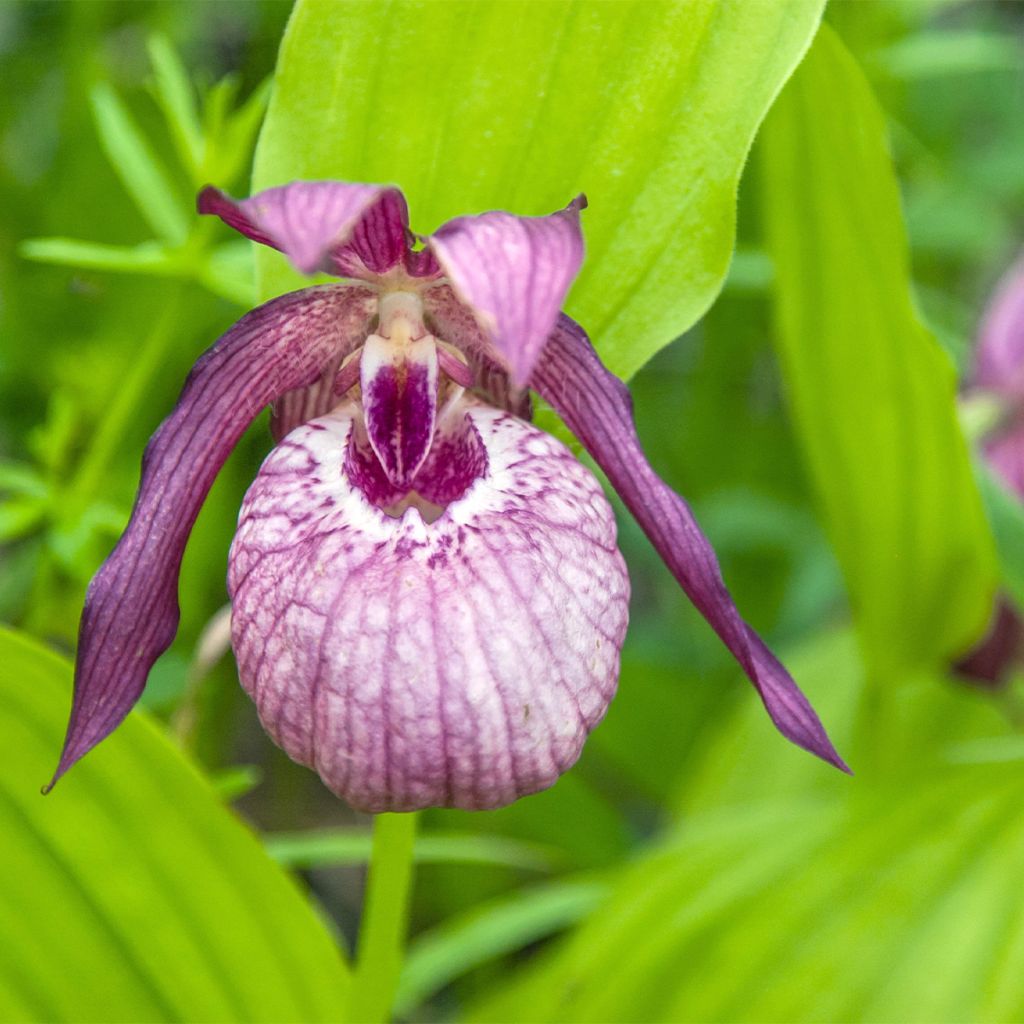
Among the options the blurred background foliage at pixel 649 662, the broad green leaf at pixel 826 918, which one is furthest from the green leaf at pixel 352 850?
the broad green leaf at pixel 826 918

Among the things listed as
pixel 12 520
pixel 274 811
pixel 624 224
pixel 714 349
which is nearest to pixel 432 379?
pixel 624 224

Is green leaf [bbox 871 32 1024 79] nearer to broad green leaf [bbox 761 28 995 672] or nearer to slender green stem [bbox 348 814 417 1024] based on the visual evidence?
broad green leaf [bbox 761 28 995 672]

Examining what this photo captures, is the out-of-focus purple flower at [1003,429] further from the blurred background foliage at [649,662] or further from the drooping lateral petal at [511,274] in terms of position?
the drooping lateral petal at [511,274]

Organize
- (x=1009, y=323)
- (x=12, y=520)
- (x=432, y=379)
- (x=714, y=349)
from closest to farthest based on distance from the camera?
(x=432, y=379) < (x=12, y=520) < (x=1009, y=323) < (x=714, y=349)

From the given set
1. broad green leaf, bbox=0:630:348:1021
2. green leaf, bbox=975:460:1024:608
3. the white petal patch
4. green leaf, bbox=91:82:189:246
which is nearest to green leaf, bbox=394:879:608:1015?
broad green leaf, bbox=0:630:348:1021

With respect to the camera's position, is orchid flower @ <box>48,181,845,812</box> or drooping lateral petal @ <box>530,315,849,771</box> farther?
drooping lateral petal @ <box>530,315,849,771</box>

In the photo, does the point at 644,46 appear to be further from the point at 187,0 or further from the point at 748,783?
the point at 187,0

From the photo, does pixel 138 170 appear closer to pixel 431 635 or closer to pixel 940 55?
pixel 431 635
